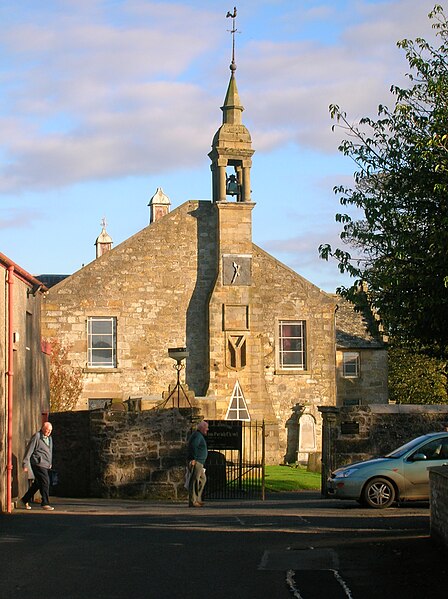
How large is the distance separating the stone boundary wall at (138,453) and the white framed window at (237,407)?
1278 cm

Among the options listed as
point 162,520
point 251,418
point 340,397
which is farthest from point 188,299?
point 162,520

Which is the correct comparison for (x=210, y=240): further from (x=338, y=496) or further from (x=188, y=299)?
(x=338, y=496)

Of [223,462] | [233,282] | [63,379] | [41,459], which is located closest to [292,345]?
[233,282]

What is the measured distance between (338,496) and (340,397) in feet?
78.4

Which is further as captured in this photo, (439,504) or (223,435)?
(223,435)

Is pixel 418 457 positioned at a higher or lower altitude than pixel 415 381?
lower

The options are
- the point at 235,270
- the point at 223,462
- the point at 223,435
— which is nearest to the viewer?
the point at 223,435

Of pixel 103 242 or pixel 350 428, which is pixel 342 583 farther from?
pixel 103 242

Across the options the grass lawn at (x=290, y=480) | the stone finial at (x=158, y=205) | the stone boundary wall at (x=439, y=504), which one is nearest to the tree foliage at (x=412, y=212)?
Result: the stone boundary wall at (x=439, y=504)

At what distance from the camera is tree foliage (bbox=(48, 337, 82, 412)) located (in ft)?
126

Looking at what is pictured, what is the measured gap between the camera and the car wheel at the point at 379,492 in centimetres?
2125

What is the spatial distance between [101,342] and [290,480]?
34.5ft

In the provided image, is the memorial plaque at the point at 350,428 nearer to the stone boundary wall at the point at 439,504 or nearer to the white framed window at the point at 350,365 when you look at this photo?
the stone boundary wall at the point at 439,504

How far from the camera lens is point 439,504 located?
555 inches
